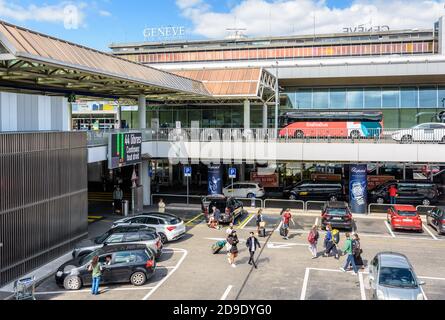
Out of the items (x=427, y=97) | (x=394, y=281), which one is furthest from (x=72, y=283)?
(x=427, y=97)

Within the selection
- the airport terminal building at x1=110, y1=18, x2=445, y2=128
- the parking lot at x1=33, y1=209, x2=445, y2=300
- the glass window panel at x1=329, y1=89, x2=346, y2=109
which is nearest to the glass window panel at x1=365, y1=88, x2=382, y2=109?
the airport terminal building at x1=110, y1=18, x2=445, y2=128

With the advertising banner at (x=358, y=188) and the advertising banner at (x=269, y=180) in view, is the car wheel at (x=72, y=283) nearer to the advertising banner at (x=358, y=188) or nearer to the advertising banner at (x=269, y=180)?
the advertising banner at (x=358, y=188)

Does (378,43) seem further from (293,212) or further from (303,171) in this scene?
(293,212)

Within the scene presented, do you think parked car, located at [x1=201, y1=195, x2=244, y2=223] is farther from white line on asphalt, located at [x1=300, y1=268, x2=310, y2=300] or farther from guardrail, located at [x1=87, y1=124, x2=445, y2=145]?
white line on asphalt, located at [x1=300, y1=268, x2=310, y2=300]

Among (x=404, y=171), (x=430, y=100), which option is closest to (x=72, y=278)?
(x=404, y=171)

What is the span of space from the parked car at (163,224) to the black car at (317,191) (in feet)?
45.2

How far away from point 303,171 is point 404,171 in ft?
27.9

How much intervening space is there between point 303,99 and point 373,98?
620cm

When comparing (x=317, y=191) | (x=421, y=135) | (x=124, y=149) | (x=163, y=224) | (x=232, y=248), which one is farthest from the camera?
(x=317, y=191)

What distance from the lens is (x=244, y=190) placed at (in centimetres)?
3381

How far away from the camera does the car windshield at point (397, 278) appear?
12.5 meters

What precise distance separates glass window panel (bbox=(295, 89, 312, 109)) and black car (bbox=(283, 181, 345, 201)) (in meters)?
10.6

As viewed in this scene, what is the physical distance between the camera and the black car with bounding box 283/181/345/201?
32.2 metres

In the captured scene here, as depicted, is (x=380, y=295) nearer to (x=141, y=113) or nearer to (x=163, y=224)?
(x=163, y=224)
